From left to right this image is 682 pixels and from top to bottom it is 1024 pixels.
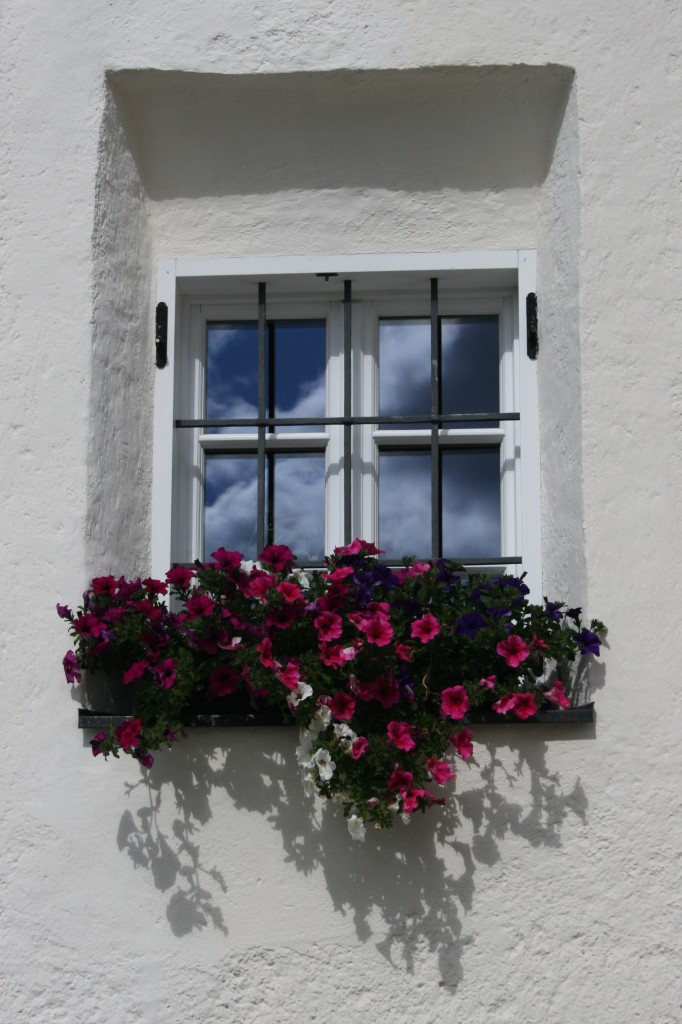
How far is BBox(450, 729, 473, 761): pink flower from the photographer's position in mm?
2738

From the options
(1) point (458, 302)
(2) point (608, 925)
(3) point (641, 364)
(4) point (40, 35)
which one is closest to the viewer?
(2) point (608, 925)

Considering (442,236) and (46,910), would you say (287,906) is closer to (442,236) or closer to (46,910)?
(46,910)

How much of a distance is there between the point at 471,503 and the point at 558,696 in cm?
83

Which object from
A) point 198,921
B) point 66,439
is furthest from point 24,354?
point 198,921

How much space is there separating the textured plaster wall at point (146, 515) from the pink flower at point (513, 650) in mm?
248

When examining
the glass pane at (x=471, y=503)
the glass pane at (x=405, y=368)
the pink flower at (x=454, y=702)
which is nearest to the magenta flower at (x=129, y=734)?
the pink flower at (x=454, y=702)

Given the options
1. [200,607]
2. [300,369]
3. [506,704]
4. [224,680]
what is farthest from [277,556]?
[300,369]

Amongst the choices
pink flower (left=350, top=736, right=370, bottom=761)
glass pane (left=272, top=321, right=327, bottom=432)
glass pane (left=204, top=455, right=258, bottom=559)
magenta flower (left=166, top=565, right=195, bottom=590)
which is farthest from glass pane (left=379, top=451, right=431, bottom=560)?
pink flower (left=350, top=736, right=370, bottom=761)

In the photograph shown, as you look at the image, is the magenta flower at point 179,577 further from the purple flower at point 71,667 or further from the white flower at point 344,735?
the white flower at point 344,735

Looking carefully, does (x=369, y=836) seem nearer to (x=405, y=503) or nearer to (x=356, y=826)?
(x=356, y=826)

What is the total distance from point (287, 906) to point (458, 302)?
5.99ft

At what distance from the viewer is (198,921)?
2908 millimetres

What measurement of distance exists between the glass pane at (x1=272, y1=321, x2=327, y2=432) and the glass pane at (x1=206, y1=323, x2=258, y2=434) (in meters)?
0.08

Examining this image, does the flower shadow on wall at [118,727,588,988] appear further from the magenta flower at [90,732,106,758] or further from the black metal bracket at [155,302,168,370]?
the black metal bracket at [155,302,168,370]
